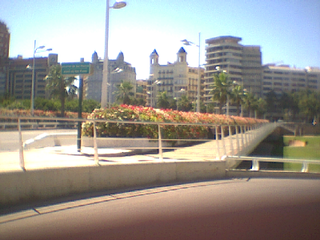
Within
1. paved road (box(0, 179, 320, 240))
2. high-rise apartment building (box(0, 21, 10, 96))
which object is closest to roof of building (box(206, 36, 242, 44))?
high-rise apartment building (box(0, 21, 10, 96))

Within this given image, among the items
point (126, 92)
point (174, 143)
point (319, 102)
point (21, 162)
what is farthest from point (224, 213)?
point (126, 92)

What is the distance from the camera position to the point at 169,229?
15.3 feet

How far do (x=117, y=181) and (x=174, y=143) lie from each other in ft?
29.8

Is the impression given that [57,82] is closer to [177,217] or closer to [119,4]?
[119,4]

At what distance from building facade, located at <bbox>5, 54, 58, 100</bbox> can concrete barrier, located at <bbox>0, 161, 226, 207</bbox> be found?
12935 millimetres

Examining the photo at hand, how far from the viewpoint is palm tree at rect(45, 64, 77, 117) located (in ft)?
65.0

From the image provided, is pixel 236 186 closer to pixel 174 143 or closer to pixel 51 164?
pixel 51 164

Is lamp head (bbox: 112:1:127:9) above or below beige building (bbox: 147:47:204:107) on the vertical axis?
below

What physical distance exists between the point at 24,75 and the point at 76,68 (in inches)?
586

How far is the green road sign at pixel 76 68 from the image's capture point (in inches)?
438

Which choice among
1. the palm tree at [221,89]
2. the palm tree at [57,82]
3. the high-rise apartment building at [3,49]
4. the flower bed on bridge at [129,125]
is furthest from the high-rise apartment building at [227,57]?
the flower bed on bridge at [129,125]

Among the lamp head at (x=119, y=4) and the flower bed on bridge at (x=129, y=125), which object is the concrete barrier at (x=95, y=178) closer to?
the flower bed on bridge at (x=129, y=125)

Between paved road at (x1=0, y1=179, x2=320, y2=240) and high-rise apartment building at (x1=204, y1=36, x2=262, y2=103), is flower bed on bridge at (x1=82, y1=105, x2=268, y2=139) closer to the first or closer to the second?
paved road at (x1=0, y1=179, x2=320, y2=240)

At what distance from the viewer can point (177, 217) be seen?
17.4 ft
